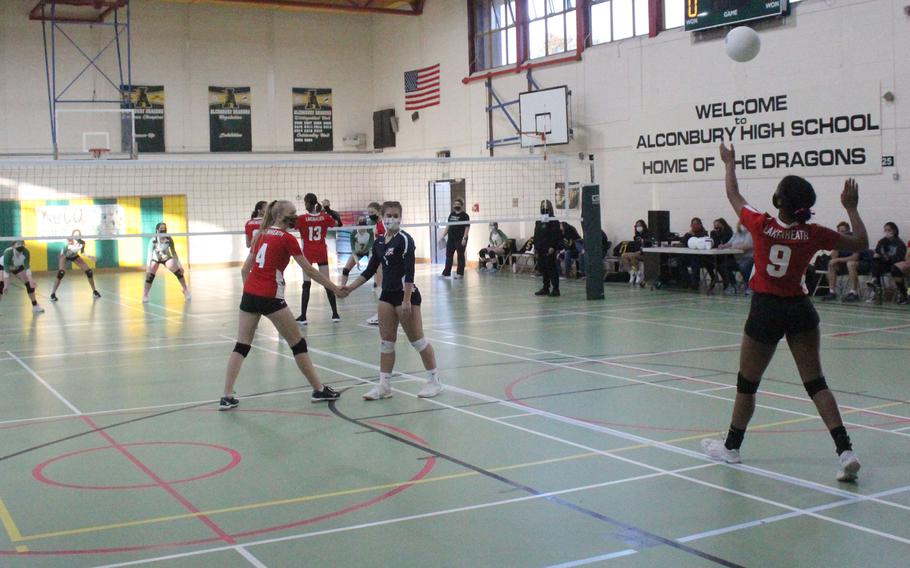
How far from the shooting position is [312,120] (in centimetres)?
3138

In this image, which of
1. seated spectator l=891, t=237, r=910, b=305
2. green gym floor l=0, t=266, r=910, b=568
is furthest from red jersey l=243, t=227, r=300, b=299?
seated spectator l=891, t=237, r=910, b=305

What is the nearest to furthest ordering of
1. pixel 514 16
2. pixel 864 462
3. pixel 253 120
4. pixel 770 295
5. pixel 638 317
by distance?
pixel 770 295, pixel 864 462, pixel 638 317, pixel 514 16, pixel 253 120

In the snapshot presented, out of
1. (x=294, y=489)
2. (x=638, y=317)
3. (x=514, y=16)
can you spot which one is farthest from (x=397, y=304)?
(x=514, y=16)

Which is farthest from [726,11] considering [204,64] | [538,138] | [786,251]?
[204,64]

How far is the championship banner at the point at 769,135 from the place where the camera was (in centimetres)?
1730

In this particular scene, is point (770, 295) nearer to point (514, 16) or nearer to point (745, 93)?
point (745, 93)

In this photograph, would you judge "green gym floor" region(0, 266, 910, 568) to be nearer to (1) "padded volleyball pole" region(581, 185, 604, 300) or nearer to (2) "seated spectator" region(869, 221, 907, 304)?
(2) "seated spectator" region(869, 221, 907, 304)

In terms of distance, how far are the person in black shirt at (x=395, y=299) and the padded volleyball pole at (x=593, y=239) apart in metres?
9.16

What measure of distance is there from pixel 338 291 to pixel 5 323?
9.04 metres

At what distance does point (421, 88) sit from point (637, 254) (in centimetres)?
1172

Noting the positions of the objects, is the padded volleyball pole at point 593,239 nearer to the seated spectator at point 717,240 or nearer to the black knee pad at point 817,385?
the seated spectator at point 717,240

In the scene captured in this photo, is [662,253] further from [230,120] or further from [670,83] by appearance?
[230,120]

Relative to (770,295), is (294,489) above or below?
below

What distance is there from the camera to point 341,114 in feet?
104
